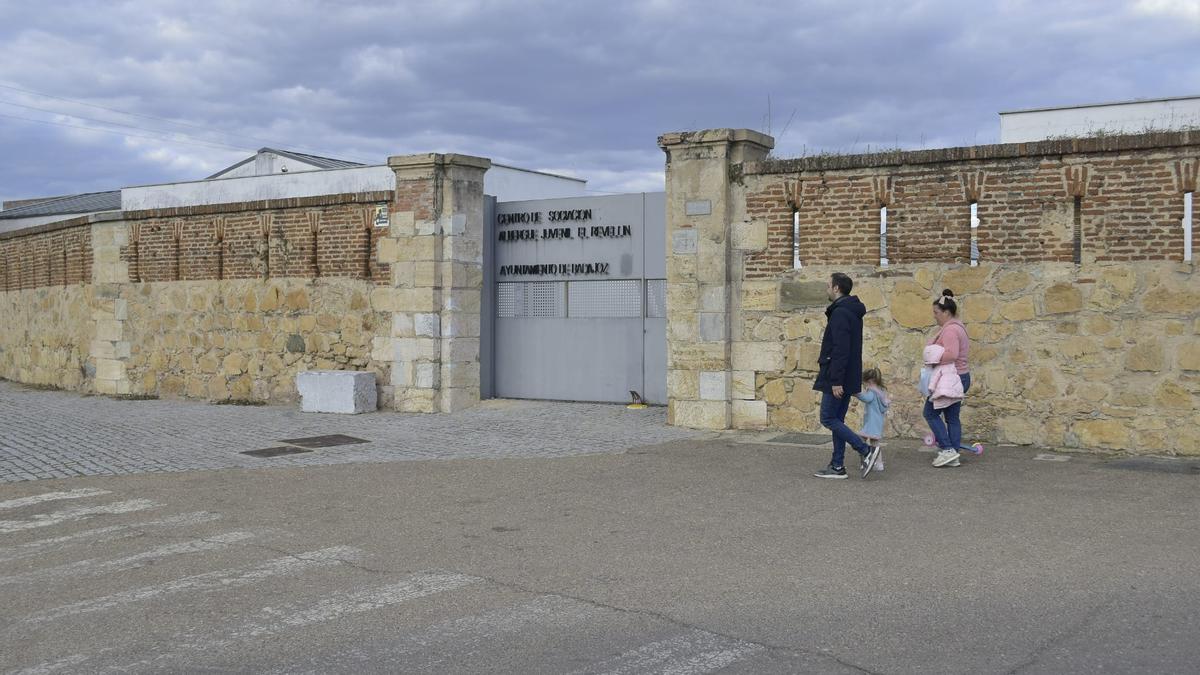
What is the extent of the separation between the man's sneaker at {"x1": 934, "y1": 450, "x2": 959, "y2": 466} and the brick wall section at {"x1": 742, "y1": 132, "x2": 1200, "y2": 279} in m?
2.43

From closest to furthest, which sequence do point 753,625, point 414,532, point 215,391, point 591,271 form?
point 753,625, point 414,532, point 591,271, point 215,391

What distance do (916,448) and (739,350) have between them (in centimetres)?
244

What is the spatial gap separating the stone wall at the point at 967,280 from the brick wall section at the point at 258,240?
500 cm

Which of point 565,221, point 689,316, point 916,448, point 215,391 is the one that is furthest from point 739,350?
point 215,391

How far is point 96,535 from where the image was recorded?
7.34m

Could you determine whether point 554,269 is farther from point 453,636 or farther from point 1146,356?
point 453,636

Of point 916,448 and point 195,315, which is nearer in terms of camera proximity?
point 916,448

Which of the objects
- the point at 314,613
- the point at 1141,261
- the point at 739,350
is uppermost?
the point at 1141,261

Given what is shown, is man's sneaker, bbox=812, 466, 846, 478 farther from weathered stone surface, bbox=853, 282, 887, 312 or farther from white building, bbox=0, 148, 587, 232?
white building, bbox=0, 148, 587, 232

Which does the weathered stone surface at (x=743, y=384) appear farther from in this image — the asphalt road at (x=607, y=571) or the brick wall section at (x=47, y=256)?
the brick wall section at (x=47, y=256)

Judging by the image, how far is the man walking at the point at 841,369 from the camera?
8.97 meters

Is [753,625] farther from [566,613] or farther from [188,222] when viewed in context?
[188,222]

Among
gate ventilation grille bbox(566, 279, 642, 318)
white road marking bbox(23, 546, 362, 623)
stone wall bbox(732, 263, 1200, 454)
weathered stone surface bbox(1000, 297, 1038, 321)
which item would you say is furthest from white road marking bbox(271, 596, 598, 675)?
gate ventilation grille bbox(566, 279, 642, 318)

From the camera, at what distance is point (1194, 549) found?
6.53 m
